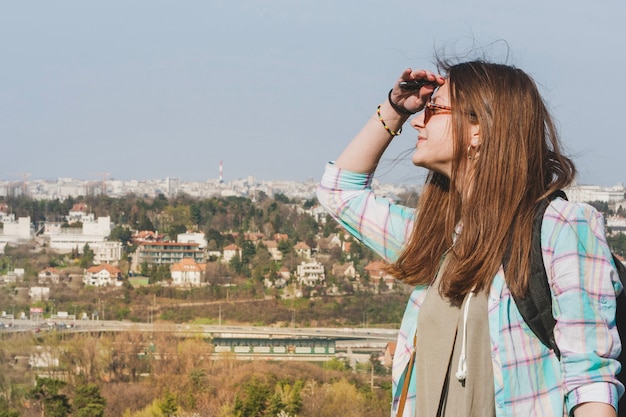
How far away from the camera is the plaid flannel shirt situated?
2.33ft

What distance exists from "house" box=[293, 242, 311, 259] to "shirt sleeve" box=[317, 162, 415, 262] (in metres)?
26.4

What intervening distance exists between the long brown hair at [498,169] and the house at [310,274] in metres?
24.1

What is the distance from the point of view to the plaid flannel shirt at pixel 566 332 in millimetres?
709

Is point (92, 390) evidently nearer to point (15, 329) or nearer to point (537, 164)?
point (15, 329)

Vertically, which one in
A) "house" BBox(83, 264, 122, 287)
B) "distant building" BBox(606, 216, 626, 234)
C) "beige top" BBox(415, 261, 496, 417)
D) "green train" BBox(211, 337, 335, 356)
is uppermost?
"beige top" BBox(415, 261, 496, 417)

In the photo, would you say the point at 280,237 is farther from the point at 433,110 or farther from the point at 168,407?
the point at 433,110

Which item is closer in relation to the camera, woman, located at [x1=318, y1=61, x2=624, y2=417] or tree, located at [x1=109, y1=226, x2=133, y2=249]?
woman, located at [x1=318, y1=61, x2=624, y2=417]

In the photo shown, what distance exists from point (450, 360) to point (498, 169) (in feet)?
0.51

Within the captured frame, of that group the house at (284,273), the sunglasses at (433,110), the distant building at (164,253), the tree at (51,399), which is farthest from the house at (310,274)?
the sunglasses at (433,110)

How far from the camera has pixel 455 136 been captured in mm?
828

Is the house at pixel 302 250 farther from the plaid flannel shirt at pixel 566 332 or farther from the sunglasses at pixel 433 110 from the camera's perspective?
the plaid flannel shirt at pixel 566 332

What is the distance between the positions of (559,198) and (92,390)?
36.3 feet

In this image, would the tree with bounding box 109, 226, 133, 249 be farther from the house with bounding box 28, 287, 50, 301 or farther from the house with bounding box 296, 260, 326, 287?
the house with bounding box 296, 260, 326, 287

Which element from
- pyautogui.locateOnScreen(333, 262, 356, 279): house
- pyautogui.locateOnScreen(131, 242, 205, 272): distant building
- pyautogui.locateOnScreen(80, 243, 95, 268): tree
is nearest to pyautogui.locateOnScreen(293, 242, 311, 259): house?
pyautogui.locateOnScreen(333, 262, 356, 279): house
